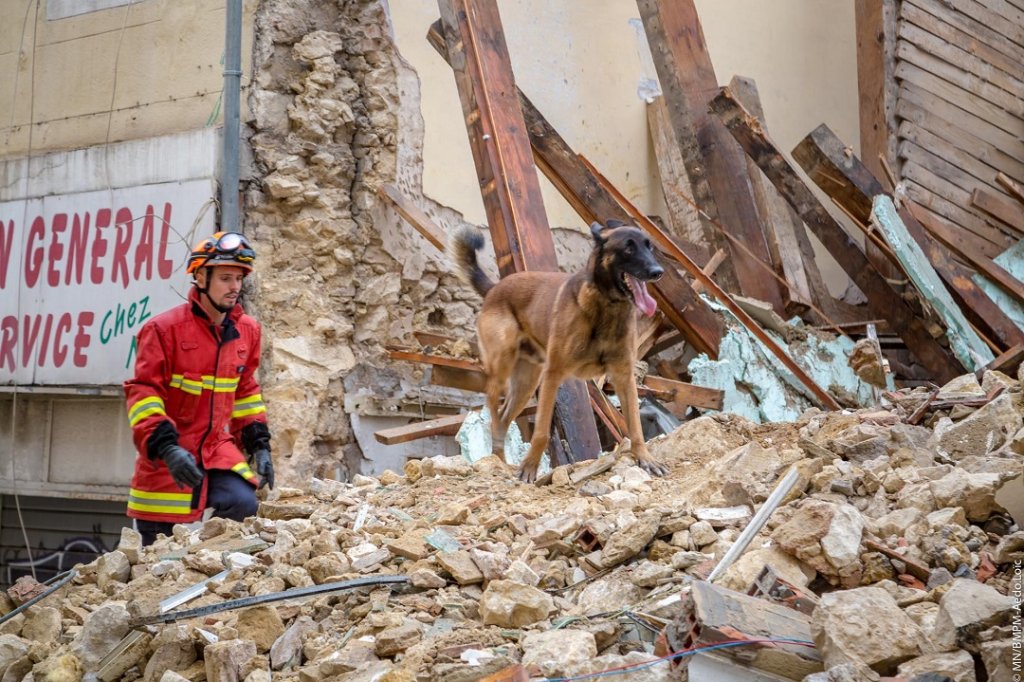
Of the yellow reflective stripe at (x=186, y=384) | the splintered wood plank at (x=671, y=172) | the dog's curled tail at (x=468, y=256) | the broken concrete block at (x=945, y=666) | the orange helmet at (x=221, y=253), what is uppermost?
the splintered wood plank at (x=671, y=172)

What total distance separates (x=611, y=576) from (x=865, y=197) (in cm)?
489

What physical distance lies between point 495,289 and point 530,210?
0.68m

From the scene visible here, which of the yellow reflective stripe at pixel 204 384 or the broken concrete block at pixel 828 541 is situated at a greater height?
the yellow reflective stripe at pixel 204 384

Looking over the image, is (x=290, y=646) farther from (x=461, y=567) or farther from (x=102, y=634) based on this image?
(x=102, y=634)

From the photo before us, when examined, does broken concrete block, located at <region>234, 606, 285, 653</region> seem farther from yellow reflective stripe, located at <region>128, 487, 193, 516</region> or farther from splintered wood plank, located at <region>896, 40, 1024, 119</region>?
splintered wood plank, located at <region>896, 40, 1024, 119</region>

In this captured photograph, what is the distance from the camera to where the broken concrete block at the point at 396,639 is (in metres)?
3.45

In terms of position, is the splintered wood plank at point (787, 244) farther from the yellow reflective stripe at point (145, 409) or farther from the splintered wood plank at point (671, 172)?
the yellow reflective stripe at point (145, 409)

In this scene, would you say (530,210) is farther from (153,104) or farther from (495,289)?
(153,104)

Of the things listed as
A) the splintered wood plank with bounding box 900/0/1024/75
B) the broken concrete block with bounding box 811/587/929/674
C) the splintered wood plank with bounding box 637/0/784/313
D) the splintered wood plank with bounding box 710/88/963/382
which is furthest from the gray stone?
the splintered wood plank with bounding box 900/0/1024/75

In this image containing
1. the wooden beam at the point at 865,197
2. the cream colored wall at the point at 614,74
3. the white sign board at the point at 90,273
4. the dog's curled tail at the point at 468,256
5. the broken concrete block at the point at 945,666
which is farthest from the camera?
the cream colored wall at the point at 614,74

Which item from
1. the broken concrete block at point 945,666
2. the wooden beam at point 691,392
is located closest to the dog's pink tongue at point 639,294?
the wooden beam at point 691,392

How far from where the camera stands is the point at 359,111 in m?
8.51

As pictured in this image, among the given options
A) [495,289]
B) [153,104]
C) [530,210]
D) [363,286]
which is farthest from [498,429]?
[153,104]

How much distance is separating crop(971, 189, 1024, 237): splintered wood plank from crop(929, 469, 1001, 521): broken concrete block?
5.51 m
